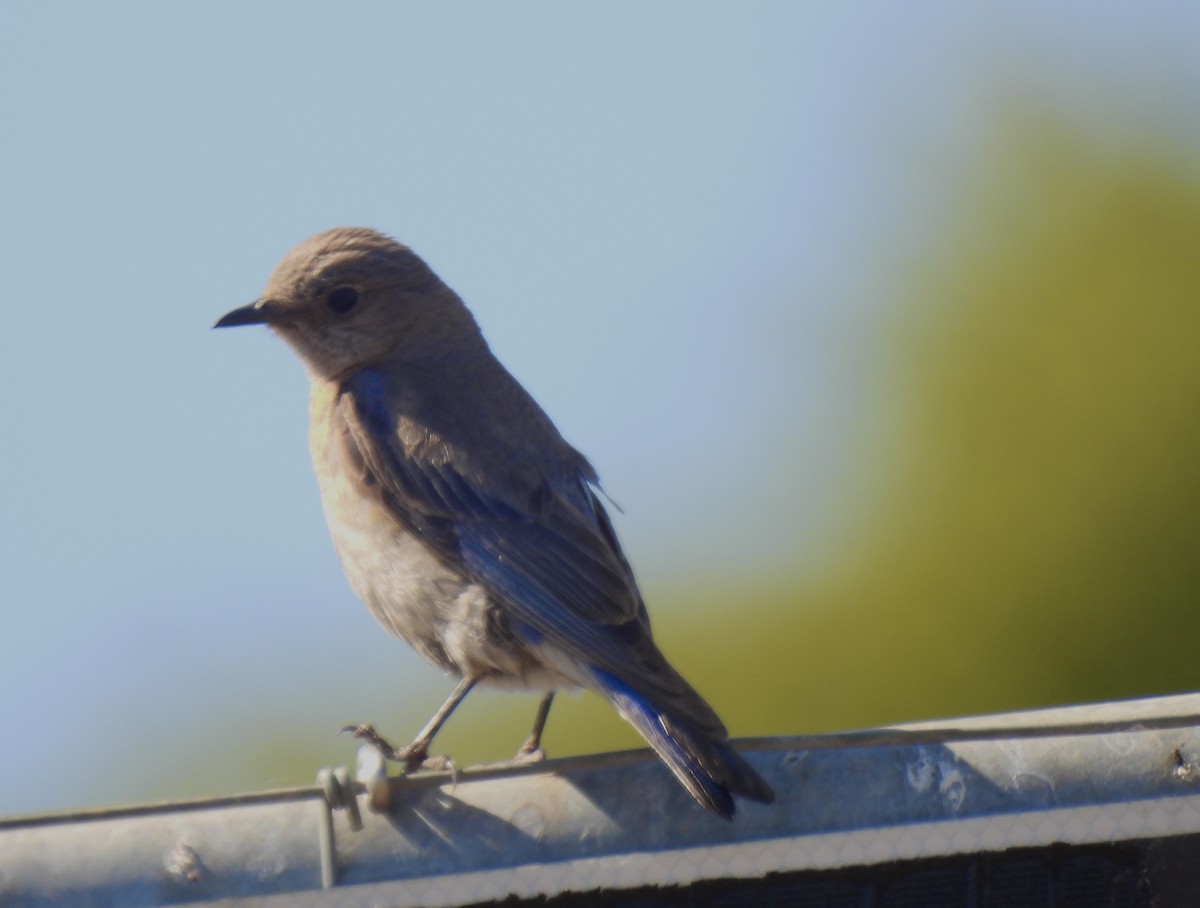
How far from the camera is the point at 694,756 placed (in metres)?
3.13

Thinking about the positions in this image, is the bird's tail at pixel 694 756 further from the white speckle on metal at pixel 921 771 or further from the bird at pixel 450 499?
the white speckle on metal at pixel 921 771

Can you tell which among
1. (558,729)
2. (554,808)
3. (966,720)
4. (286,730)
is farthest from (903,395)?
(554,808)

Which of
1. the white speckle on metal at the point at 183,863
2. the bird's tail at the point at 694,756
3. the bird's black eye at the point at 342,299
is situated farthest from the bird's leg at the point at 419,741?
the white speckle on metal at the point at 183,863

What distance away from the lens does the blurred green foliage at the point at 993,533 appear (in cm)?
691

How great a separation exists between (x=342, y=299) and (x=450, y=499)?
944 millimetres

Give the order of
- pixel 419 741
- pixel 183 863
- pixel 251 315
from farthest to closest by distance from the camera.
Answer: pixel 251 315 < pixel 419 741 < pixel 183 863

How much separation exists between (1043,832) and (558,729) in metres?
4.49

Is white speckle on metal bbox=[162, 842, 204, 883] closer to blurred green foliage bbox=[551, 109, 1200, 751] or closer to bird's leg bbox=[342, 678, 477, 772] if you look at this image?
bird's leg bbox=[342, 678, 477, 772]

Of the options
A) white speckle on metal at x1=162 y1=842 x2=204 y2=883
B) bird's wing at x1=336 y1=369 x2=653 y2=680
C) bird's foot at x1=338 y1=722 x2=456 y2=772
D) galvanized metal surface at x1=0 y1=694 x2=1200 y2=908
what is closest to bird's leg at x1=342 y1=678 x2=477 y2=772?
bird's foot at x1=338 y1=722 x2=456 y2=772

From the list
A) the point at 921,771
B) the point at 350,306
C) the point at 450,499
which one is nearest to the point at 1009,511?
the point at 350,306

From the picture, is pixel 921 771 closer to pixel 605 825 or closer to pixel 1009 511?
pixel 605 825

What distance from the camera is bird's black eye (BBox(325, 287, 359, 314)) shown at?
536 cm

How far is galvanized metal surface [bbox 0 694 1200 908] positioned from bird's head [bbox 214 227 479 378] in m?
2.80

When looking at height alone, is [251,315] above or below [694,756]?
above
